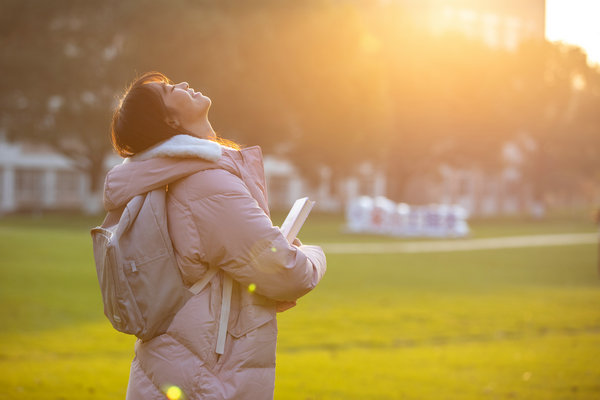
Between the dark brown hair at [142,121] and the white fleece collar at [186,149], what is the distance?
5 centimetres

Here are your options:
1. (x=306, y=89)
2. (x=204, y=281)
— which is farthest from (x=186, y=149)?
(x=306, y=89)

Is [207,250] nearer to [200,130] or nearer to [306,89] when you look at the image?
[200,130]

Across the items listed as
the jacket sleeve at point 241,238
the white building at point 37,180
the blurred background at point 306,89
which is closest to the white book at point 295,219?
the jacket sleeve at point 241,238

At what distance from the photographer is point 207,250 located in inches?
99.5

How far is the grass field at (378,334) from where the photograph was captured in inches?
271

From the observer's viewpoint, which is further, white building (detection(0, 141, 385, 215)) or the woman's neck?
white building (detection(0, 141, 385, 215))

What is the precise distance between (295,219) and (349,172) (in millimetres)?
42312

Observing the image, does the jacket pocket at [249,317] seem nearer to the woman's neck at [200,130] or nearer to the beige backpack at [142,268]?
the beige backpack at [142,268]

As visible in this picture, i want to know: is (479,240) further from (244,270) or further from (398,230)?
(244,270)

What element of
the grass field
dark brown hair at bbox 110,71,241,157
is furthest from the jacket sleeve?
the grass field

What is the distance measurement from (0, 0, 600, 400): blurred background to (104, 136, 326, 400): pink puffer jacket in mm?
608

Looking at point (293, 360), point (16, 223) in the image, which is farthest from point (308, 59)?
point (293, 360)

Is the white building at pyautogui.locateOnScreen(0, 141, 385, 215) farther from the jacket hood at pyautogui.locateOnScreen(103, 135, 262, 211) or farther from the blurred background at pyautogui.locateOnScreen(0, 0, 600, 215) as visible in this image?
the jacket hood at pyautogui.locateOnScreen(103, 135, 262, 211)

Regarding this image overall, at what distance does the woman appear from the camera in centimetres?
248
